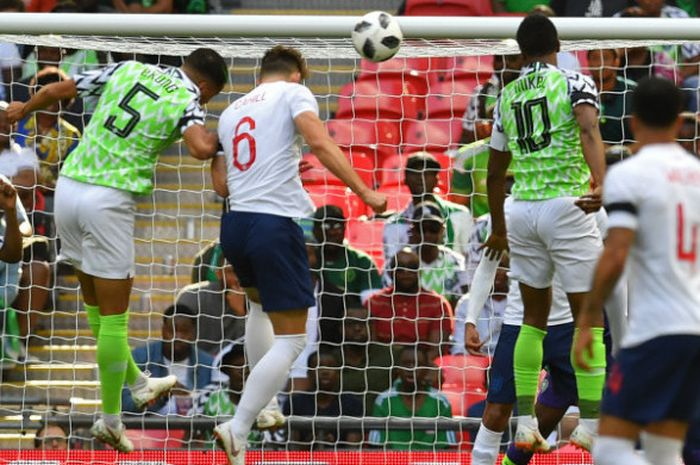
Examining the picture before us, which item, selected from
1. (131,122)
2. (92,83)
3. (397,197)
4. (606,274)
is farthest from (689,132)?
(606,274)

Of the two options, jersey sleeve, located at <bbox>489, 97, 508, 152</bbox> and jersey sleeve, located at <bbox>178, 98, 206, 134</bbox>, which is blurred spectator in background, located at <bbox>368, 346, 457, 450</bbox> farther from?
jersey sleeve, located at <bbox>178, 98, 206, 134</bbox>

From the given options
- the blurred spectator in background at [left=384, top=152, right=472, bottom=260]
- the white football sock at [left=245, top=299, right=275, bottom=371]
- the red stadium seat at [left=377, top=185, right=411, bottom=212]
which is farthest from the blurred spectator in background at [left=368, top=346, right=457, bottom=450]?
the white football sock at [left=245, top=299, right=275, bottom=371]

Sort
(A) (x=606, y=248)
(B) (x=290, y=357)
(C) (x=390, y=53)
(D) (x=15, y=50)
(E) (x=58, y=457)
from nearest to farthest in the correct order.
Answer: (A) (x=606, y=248), (B) (x=290, y=357), (C) (x=390, y=53), (E) (x=58, y=457), (D) (x=15, y=50)

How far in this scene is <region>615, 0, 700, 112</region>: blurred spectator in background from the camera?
11.5m

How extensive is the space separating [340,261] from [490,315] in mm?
1105

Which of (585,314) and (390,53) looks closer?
(585,314)

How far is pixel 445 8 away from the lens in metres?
13.0

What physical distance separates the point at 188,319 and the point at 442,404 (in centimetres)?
180

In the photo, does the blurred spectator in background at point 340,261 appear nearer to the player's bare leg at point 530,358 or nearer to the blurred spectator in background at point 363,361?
the blurred spectator in background at point 363,361

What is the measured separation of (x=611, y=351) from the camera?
8.09 meters

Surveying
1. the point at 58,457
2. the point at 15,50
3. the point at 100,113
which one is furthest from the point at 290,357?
the point at 15,50

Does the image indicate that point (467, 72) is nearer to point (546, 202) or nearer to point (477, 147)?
point (477, 147)

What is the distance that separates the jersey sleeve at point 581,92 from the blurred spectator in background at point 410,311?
2790mm

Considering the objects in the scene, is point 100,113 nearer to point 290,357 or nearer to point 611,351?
point 290,357
